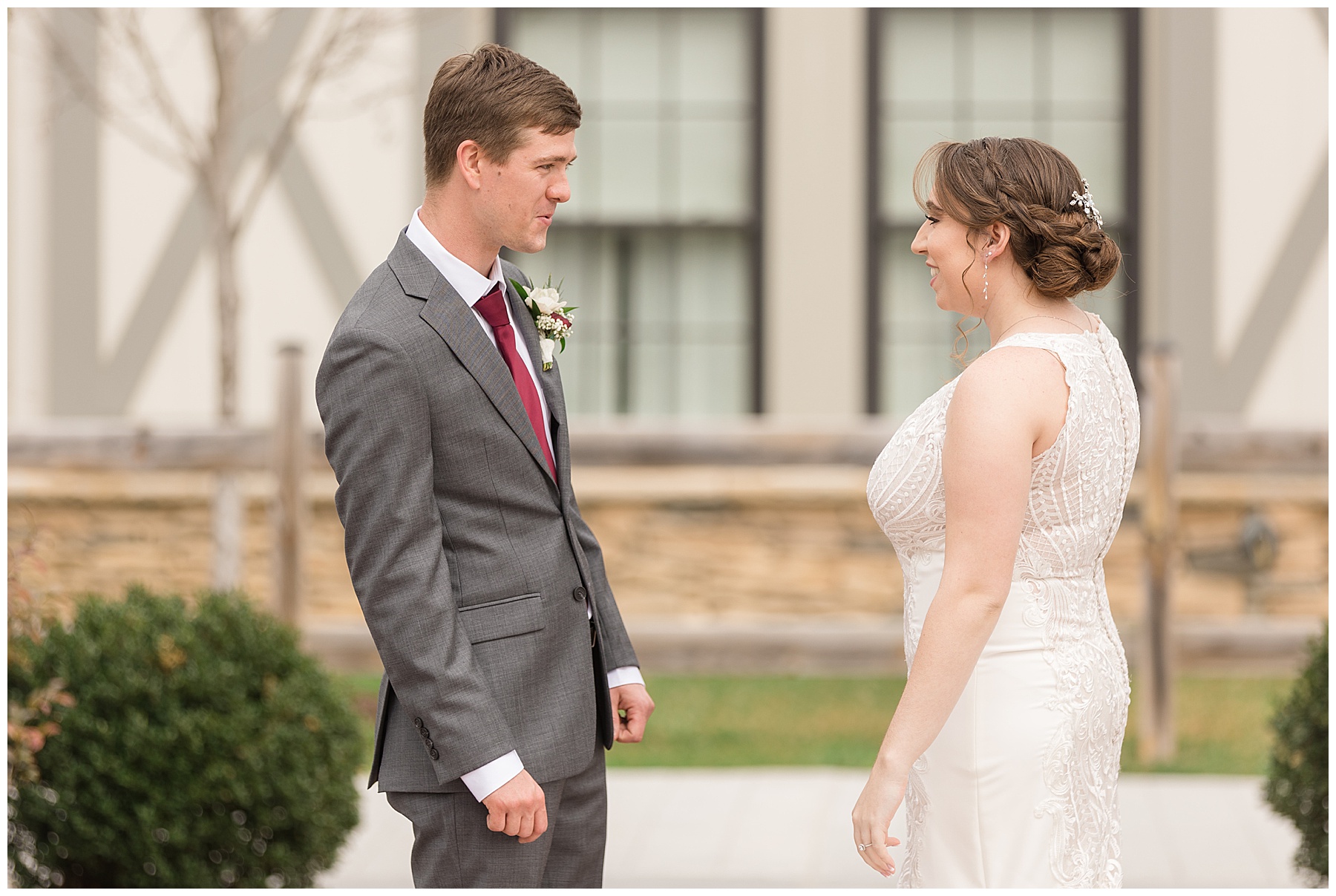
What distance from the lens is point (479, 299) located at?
248 centimetres

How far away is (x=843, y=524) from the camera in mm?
8805

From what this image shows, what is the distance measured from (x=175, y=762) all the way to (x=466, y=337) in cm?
235

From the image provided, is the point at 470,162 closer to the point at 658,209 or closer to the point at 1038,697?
the point at 1038,697

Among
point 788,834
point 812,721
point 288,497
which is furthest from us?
point 812,721

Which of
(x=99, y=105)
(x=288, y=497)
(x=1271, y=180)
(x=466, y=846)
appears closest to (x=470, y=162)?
(x=466, y=846)

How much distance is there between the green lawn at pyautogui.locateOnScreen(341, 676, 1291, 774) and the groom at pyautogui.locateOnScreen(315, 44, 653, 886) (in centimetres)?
409

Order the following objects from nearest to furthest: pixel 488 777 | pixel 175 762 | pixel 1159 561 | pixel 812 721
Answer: pixel 488 777 < pixel 175 762 < pixel 1159 561 < pixel 812 721

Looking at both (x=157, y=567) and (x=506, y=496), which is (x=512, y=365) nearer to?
(x=506, y=496)

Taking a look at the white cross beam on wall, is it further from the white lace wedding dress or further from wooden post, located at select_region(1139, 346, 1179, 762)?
the white lace wedding dress

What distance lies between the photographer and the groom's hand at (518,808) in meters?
2.28

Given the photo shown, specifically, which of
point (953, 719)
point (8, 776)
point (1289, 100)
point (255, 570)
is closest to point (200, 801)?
point (8, 776)

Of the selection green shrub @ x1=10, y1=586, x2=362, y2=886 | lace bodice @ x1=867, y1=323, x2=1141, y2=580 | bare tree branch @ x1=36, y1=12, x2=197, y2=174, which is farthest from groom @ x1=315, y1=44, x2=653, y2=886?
bare tree branch @ x1=36, y1=12, x2=197, y2=174

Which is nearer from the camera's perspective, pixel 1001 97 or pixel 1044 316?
pixel 1044 316

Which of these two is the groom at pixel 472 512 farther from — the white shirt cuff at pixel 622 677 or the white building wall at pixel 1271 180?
the white building wall at pixel 1271 180
